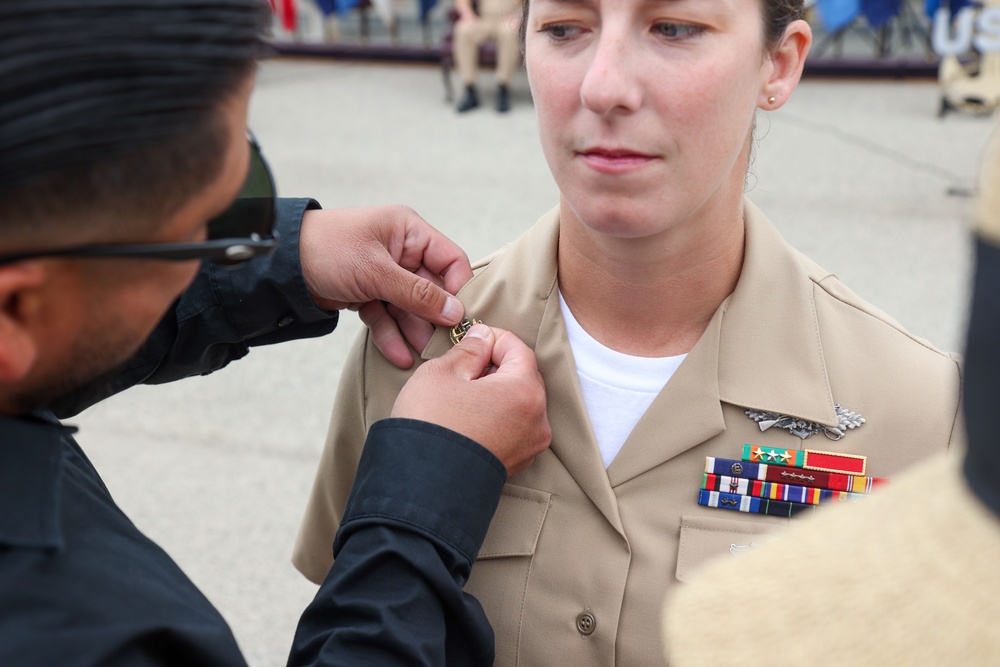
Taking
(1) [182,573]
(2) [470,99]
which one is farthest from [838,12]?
(1) [182,573]

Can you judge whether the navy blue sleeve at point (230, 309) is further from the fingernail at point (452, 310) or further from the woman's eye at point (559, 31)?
the woman's eye at point (559, 31)

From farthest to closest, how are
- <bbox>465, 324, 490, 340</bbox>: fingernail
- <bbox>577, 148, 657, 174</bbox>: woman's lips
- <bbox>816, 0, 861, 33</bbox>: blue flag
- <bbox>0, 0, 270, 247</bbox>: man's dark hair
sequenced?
<bbox>816, 0, 861, 33</bbox>: blue flag → <bbox>465, 324, 490, 340</bbox>: fingernail → <bbox>577, 148, 657, 174</bbox>: woman's lips → <bbox>0, 0, 270, 247</bbox>: man's dark hair

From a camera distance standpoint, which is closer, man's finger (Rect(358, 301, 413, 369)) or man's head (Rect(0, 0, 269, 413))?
man's head (Rect(0, 0, 269, 413))

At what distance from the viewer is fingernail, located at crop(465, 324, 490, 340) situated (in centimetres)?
158

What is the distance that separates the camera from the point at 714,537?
1.44 m

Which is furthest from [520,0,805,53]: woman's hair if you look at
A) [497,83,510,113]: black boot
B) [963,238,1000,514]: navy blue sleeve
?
[497,83,510,113]: black boot

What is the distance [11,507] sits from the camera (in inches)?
39.8

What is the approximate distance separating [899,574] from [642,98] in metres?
0.90

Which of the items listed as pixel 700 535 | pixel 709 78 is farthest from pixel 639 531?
pixel 709 78

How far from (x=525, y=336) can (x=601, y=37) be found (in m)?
0.50

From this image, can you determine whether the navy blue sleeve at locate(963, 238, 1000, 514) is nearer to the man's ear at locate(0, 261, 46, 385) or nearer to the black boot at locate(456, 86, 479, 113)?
the man's ear at locate(0, 261, 46, 385)

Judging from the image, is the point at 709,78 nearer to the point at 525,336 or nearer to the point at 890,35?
the point at 525,336

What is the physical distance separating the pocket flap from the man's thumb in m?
0.19

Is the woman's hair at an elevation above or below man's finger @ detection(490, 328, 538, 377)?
above
